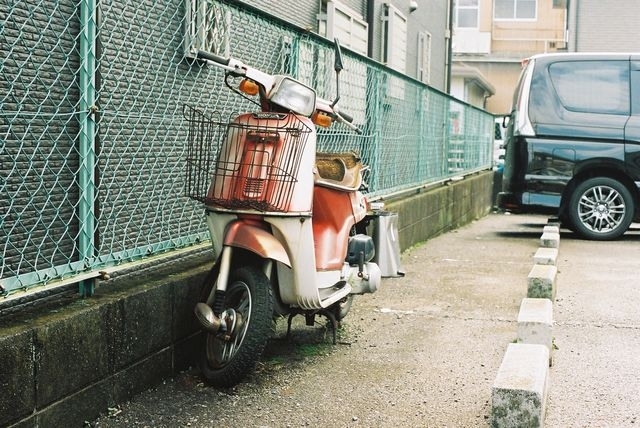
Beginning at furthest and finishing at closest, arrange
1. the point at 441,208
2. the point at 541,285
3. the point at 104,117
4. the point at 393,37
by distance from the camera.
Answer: the point at 393,37 < the point at 441,208 < the point at 541,285 < the point at 104,117

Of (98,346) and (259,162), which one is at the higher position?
(259,162)

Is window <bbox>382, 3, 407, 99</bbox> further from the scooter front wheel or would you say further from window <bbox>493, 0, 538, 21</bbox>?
window <bbox>493, 0, 538, 21</bbox>

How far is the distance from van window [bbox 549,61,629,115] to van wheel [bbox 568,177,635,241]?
0.88 metres

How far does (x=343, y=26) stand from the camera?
11039 millimetres

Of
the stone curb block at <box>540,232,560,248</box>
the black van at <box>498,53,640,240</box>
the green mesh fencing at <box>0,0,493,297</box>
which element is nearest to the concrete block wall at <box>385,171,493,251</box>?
the black van at <box>498,53,640,240</box>

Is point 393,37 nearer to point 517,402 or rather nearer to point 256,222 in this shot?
point 256,222

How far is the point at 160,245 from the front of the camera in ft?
15.0

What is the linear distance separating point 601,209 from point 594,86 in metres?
1.48

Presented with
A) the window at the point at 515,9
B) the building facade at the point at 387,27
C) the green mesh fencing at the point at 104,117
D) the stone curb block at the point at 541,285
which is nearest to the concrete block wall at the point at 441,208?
the building facade at the point at 387,27

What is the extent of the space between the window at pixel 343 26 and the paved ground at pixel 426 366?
3.63 metres

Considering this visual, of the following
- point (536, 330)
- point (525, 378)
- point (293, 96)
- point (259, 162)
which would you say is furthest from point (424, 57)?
point (525, 378)

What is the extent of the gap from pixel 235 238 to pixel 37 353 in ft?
3.99

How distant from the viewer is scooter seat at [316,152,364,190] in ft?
17.4

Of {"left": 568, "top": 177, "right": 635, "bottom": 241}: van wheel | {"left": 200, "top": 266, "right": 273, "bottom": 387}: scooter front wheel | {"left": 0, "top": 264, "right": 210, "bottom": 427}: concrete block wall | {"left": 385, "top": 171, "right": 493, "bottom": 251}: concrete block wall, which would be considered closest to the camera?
{"left": 0, "top": 264, "right": 210, "bottom": 427}: concrete block wall
